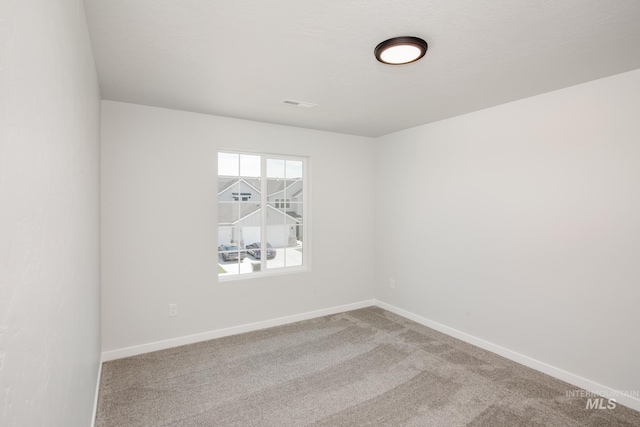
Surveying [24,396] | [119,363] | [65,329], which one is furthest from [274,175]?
[24,396]

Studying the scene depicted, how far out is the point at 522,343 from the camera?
10.2 ft

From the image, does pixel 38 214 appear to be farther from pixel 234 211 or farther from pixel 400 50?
pixel 234 211

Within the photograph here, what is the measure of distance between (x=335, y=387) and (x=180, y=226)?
222cm

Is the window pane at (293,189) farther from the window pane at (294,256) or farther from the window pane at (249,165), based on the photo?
the window pane at (294,256)

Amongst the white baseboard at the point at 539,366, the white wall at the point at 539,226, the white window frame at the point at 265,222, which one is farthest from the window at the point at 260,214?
the white baseboard at the point at 539,366

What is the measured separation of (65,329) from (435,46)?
239 centimetres

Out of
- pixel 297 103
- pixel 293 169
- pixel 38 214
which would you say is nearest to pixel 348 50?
pixel 297 103

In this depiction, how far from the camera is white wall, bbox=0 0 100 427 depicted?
598 mm

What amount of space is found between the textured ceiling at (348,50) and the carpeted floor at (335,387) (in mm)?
2506

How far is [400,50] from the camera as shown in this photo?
81.4 inches

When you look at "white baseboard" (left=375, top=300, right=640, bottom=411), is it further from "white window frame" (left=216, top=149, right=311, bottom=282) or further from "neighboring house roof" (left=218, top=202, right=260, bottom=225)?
"neighboring house roof" (left=218, top=202, right=260, bottom=225)

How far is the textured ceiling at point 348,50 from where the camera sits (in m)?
1.71

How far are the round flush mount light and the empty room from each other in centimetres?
2

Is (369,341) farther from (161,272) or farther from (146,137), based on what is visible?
(146,137)
